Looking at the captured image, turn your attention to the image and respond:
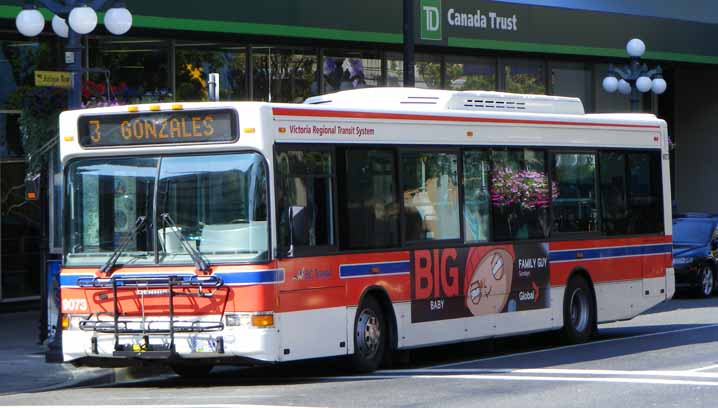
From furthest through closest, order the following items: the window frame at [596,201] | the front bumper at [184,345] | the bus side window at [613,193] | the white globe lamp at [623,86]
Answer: the white globe lamp at [623,86] < the bus side window at [613,193] < the window frame at [596,201] < the front bumper at [184,345]

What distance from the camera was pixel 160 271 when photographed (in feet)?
44.5

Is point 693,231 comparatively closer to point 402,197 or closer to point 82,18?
point 402,197

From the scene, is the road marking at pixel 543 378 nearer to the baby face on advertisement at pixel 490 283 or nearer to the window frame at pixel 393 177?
the window frame at pixel 393 177

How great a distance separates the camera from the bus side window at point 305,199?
13555 mm

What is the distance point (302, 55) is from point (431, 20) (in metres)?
2.73

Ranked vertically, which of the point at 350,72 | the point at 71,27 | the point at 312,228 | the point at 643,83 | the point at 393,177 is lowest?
the point at 312,228

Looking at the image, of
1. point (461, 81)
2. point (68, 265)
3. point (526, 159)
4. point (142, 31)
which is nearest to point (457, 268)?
point (526, 159)

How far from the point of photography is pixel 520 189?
17578 millimetres

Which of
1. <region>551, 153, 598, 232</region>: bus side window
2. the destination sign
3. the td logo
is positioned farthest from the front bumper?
the td logo

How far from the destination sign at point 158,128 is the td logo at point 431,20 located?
13830 mm

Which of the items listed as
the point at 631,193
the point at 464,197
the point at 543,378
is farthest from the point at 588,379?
the point at 631,193

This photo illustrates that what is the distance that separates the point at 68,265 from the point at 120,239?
2.19 feet

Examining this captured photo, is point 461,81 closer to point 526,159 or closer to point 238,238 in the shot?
point 526,159

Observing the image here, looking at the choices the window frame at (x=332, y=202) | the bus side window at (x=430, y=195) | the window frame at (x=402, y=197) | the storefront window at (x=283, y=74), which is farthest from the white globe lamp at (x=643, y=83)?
the window frame at (x=332, y=202)
